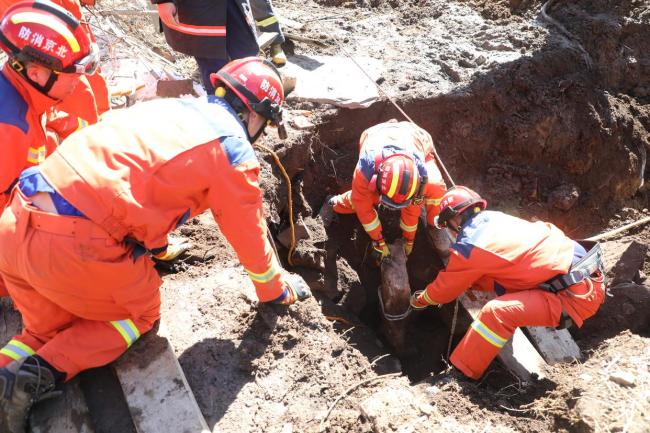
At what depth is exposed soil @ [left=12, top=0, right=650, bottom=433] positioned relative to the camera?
2998 millimetres

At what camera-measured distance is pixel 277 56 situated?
5434 mm

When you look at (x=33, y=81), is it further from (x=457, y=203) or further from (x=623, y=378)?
(x=623, y=378)

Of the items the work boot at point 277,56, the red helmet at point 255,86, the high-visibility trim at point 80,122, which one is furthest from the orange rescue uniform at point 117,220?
the work boot at point 277,56

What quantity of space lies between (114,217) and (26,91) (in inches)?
48.3

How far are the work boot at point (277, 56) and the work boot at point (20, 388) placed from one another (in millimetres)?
3904

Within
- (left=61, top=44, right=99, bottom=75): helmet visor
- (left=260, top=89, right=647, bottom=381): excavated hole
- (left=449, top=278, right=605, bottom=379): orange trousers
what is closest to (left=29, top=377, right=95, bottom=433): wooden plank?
(left=61, top=44, right=99, bottom=75): helmet visor

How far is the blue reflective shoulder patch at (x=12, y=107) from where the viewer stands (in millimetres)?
2902

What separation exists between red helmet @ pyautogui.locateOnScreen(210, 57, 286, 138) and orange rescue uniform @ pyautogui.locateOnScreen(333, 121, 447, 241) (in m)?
1.62

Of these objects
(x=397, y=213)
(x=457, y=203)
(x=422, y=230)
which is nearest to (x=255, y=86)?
(x=457, y=203)

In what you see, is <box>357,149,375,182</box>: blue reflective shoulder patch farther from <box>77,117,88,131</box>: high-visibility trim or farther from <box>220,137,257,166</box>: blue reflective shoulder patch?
<box>77,117,88,131</box>: high-visibility trim

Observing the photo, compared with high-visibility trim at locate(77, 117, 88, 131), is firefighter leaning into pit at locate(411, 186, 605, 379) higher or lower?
lower

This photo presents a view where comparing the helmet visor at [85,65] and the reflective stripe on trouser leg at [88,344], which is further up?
the helmet visor at [85,65]

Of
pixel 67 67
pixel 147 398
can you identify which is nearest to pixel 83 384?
pixel 147 398

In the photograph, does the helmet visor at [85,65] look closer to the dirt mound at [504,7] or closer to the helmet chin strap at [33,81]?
the helmet chin strap at [33,81]
